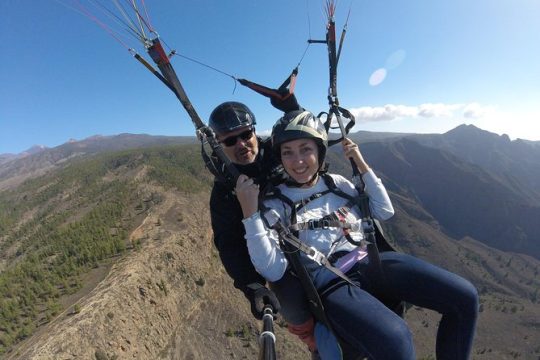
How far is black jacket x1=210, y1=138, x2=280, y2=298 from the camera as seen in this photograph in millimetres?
3207

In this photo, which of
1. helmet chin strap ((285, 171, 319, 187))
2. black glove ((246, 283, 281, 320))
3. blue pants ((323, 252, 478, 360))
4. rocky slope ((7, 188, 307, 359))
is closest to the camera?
blue pants ((323, 252, 478, 360))

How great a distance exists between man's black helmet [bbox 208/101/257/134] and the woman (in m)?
0.65

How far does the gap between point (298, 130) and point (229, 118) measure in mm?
1111

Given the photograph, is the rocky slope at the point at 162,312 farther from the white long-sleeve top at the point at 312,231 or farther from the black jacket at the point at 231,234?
the white long-sleeve top at the point at 312,231

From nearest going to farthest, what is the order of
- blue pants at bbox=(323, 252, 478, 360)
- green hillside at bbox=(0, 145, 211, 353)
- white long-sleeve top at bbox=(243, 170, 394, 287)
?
1. blue pants at bbox=(323, 252, 478, 360)
2. white long-sleeve top at bbox=(243, 170, 394, 287)
3. green hillside at bbox=(0, 145, 211, 353)

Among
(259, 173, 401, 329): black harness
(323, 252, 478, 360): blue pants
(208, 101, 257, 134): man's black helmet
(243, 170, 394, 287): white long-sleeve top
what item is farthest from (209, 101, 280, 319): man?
(323, 252, 478, 360): blue pants

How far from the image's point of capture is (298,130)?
3309 millimetres

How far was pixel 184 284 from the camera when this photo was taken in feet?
57.2

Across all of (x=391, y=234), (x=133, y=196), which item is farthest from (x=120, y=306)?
(x=391, y=234)

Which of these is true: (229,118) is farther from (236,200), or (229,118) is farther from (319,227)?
(319,227)

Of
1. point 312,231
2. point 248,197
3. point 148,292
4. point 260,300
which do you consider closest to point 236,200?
point 248,197

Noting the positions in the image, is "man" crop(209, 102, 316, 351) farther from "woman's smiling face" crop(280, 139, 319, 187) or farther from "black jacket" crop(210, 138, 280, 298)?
"woman's smiling face" crop(280, 139, 319, 187)

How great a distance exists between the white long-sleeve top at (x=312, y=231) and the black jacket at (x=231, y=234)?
0.33 metres

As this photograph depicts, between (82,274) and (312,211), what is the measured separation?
15.7 m
